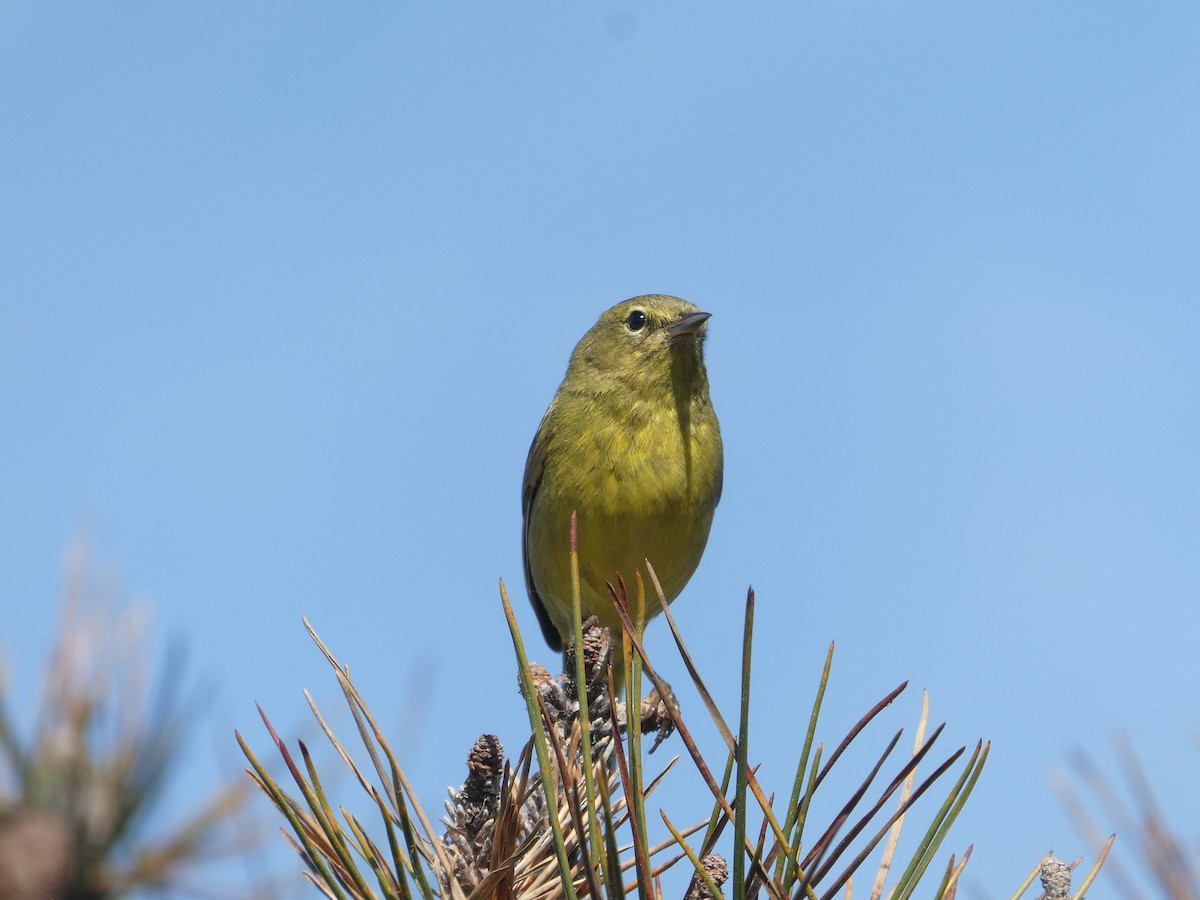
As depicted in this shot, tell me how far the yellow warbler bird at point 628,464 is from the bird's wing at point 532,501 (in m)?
0.02

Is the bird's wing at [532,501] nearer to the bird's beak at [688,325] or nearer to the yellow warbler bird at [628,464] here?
the yellow warbler bird at [628,464]

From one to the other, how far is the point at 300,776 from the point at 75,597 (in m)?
0.96

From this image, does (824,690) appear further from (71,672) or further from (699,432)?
(699,432)

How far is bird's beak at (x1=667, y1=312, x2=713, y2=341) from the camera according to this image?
626 centimetres

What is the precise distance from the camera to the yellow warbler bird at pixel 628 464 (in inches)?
223

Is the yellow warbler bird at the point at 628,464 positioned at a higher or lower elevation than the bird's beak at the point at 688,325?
lower

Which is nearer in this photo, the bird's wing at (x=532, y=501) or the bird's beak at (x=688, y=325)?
the bird's beak at (x=688, y=325)

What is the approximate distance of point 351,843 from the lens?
2209 millimetres

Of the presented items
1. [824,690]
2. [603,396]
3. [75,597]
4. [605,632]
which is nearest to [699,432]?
[603,396]

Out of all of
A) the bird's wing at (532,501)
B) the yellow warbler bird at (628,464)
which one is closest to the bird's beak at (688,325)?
the yellow warbler bird at (628,464)

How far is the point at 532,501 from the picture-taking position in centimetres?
675

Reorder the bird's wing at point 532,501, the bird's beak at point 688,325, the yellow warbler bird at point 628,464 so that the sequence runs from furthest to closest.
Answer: the bird's wing at point 532,501
the bird's beak at point 688,325
the yellow warbler bird at point 628,464

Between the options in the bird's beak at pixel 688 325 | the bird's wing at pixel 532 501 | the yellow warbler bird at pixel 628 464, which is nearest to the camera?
the yellow warbler bird at pixel 628 464

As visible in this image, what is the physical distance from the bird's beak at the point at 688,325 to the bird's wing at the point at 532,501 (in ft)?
2.80
